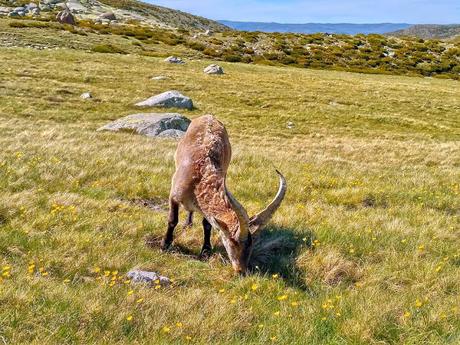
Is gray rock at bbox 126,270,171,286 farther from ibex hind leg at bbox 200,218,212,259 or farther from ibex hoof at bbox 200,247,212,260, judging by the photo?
ibex hind leg at bbox 200,218,212,259

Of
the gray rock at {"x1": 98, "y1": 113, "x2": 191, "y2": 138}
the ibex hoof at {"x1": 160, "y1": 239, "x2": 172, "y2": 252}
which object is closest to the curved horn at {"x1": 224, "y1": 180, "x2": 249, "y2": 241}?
the ibex hoof at {"x1": 160, "y1": 239, "x2": 172, "y2": 252}

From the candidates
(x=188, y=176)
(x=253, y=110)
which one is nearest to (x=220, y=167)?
(x=188, y=176)

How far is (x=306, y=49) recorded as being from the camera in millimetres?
91250

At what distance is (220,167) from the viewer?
8.84m

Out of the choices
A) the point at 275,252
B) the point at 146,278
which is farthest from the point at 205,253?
the point at 146,278

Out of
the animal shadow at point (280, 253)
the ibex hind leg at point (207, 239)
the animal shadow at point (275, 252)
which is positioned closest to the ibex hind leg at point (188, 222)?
the animal shadow at point (275, 252)

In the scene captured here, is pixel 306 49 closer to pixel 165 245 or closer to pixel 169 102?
pixel 169 102

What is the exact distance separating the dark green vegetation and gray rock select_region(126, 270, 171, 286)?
5933 centimetres

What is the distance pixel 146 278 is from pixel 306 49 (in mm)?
89104

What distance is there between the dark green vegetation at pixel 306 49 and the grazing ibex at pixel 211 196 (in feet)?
186

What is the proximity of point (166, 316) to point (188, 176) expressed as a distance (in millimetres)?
2992

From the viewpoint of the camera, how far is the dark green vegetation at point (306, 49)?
248 ft

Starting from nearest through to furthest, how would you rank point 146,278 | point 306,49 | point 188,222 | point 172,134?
point 146,278, point 188,222, point 172,134, point 306,49

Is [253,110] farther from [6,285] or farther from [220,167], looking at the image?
[6,285]
